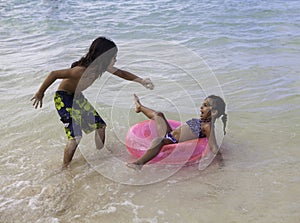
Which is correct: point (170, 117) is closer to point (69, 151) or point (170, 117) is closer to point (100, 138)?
point (100, 138)

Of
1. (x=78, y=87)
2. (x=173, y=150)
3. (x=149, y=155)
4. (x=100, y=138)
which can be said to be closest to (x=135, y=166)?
(x=149, y=155)

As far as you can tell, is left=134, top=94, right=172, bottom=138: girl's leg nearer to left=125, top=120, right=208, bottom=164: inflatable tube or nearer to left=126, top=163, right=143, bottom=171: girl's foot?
left=125, top=120, right=208, bottom=164: inflatable tube

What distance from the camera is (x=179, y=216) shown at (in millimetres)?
2588

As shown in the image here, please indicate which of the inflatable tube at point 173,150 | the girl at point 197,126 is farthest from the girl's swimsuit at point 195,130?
the inflatable tube at point 173,150

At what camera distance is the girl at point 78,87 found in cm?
304

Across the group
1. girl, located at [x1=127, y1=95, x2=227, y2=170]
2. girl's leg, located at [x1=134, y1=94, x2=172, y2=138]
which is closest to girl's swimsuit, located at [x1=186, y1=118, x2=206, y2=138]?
girl, located at [x1=127, y1=95, x2=227, y2=170]

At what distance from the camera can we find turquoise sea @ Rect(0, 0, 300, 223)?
2.71 m

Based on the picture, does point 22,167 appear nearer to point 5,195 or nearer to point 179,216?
point 5,195

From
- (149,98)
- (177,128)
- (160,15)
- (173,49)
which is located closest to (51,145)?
(177,128)

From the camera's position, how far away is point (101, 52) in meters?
3.05

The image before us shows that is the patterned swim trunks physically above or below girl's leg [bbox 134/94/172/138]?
above

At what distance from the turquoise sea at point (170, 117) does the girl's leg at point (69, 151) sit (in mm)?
77

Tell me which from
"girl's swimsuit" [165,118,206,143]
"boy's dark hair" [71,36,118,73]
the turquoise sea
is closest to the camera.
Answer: the turquoise sea

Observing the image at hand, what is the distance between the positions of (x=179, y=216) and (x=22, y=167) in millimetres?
1684
